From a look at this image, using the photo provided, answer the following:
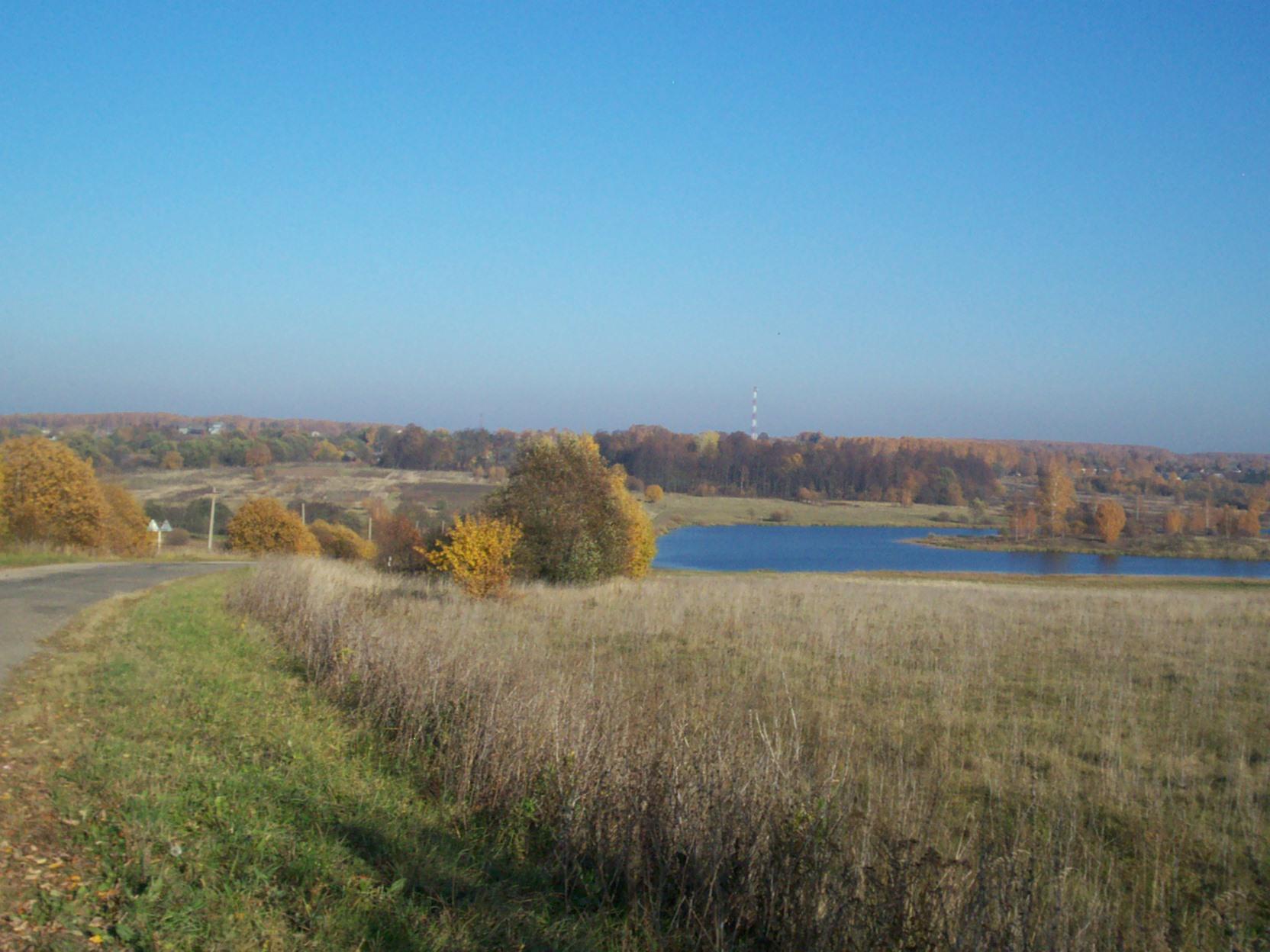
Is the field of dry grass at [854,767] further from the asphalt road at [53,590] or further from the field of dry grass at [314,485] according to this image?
the field of dry grass at [314,485]

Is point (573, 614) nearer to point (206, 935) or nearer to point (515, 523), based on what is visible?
point (515, 523)

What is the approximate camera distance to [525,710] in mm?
6863

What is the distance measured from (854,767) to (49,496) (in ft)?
111

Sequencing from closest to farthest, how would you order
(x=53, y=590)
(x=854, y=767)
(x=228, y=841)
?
(x=228, y=841)
(x=854, y=767)
(x=53, y=590)

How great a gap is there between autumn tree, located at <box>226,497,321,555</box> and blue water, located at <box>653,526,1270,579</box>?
77.2ft

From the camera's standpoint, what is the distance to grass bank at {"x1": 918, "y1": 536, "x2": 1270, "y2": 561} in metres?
68.8

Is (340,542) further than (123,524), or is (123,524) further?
(340,542)

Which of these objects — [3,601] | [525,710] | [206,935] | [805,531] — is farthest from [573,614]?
[805,531]

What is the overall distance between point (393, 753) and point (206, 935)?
331 centimetres

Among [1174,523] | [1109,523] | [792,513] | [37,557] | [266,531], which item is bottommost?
[792,513]

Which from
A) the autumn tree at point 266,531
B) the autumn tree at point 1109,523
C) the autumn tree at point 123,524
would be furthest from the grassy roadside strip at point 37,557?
the autumn tree at point 1109,523

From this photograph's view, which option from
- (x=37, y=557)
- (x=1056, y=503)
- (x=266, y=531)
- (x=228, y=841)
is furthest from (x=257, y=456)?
(x=228, y=841)

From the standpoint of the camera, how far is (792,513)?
106 metres

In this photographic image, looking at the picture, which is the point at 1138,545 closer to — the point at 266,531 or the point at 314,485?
the point at 266,531
